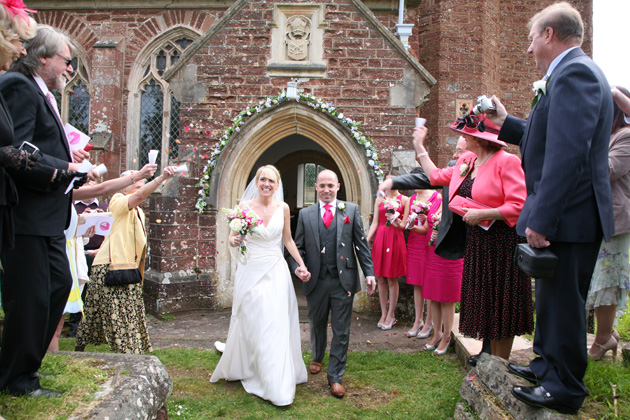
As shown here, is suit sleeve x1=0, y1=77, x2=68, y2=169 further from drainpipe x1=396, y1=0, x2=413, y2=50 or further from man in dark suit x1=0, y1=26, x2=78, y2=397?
drainpipe x1=396, y1=0, x2=413, y2=50

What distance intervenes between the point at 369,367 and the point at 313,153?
8.87 m

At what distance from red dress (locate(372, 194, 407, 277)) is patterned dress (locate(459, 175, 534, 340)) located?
9.67 feet

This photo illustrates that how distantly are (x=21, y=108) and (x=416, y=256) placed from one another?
5029mm

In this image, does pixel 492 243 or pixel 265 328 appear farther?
pixel 265 328

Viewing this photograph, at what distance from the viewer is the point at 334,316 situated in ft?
14.6

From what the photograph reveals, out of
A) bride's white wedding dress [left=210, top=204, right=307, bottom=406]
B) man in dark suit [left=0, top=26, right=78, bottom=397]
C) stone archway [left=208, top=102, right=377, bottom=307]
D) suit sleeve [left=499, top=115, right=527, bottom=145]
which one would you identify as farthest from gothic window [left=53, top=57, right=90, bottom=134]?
suit sleeve [left=499, top=115, right=527, bottom=145]

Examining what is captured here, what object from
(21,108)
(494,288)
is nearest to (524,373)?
(494,288)

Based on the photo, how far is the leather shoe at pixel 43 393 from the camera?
236cm

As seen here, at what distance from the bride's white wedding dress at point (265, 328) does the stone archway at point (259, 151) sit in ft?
11.1

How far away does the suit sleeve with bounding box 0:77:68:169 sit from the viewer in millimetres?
2340

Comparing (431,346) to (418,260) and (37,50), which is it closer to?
(418,260)

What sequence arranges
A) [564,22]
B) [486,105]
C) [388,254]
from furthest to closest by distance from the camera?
[388,254] < [486,105] < [564,22]

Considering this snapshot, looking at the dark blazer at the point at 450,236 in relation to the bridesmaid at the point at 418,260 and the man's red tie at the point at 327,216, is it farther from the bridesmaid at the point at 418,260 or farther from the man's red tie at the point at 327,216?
→ the bridesmaid at the point at 418,260

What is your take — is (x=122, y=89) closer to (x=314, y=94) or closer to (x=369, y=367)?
(x=314, y=94)
